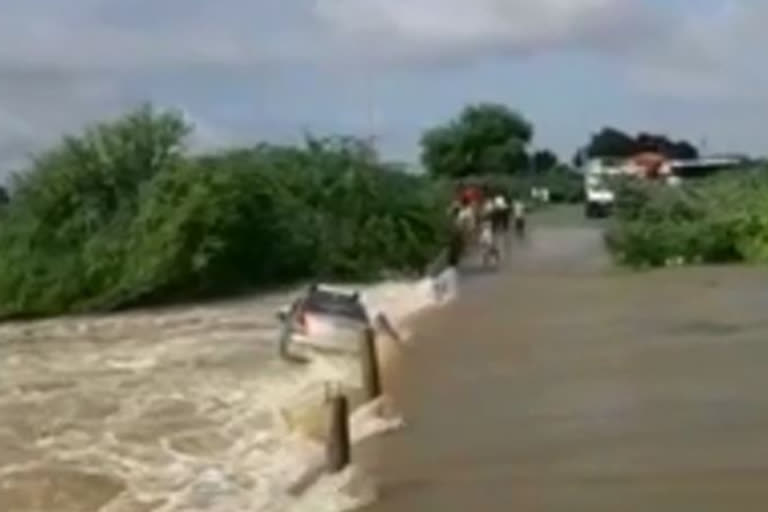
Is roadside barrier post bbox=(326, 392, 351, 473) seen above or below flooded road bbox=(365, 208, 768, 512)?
above

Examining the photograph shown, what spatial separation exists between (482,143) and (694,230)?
57841mm

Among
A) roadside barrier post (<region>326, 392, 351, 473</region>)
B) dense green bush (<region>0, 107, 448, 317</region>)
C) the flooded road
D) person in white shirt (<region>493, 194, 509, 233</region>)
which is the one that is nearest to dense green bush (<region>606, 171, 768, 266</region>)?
person in white shirt (<region>493, 194, 509, 233</region>)

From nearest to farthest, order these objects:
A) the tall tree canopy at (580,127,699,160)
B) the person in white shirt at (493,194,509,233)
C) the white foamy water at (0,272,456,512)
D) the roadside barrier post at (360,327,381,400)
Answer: the white foamy water at (0,272,456,512) < the roadside barrier post at (360,327,381,400) < the person in white shirt at (493,194,509,233) < the tall tree canopy at (580,127,699,160)

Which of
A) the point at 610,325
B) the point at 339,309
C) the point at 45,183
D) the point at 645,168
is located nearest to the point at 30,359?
the point at 339,309

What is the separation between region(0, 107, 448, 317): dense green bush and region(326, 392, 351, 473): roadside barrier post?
27.3 metres

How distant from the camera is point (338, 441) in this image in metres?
16.4

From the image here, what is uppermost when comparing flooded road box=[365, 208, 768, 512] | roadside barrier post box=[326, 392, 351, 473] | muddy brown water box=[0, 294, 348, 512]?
roadside barrier post box=[326, 392, 351, 473]

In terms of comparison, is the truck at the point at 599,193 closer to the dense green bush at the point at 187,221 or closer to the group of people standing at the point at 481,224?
the group of people standing at the point at 481,224

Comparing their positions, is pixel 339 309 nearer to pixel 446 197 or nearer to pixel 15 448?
pixel 15 448

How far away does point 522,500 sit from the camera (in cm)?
1455

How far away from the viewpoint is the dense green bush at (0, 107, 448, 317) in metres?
43.9

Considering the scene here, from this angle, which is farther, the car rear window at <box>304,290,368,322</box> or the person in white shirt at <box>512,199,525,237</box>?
the person in white shirt at <box>512,199,525,237</box>

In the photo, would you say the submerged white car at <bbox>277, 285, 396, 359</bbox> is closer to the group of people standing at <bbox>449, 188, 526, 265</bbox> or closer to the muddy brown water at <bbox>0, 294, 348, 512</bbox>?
the muddy brown water at <bbox>0, 294, 348, 512</bbox>

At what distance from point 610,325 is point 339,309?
4174mm
